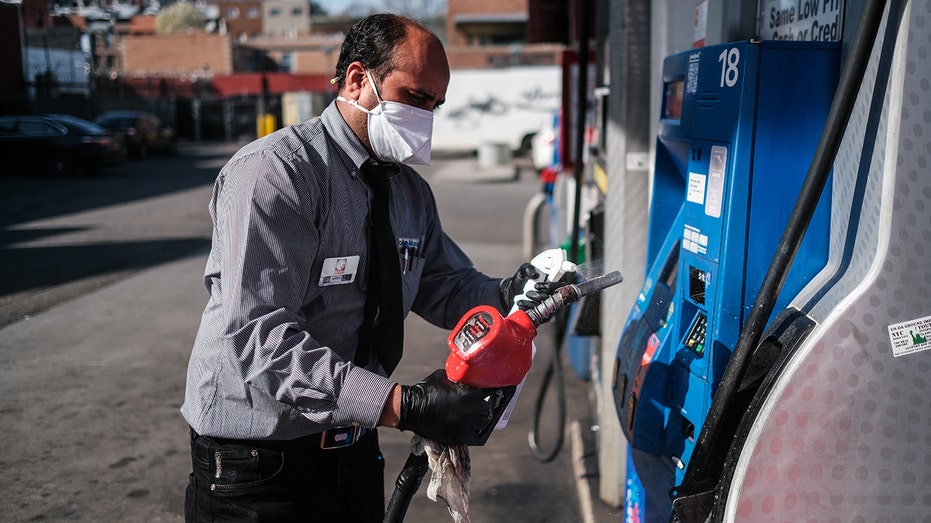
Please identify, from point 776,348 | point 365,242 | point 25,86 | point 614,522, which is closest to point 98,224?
point 614,522

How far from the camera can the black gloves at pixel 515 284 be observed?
2307mm

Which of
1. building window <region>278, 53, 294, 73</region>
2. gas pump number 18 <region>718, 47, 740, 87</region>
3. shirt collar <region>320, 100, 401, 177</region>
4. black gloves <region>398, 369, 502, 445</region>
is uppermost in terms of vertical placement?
building window <region>278, 53, 294, 73</region>

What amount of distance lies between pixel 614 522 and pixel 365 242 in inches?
84.6

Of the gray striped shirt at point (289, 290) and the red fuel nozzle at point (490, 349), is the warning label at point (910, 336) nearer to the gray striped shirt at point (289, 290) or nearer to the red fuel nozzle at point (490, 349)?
the red fuel nozzle at point (490, 349)

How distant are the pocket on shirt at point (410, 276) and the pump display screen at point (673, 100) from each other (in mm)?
842

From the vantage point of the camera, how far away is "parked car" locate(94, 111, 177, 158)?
83.9 ft

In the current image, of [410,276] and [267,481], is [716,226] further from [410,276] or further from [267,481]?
[267,481]

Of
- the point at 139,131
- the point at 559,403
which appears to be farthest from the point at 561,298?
the point at 139,131

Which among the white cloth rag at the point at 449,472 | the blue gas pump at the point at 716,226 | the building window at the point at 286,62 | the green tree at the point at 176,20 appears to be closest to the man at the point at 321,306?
the white cloth rag at the point at 449,472

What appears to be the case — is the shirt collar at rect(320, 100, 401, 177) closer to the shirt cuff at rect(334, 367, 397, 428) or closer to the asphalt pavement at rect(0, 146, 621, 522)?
the shirt cuff at rect(334, 367, 397, 428)

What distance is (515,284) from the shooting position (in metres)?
2.35

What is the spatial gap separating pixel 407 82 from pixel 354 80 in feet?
0.49

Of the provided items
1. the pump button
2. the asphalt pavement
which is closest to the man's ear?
the pump button

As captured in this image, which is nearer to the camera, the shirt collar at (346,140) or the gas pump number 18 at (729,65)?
the gas pump number 18 at (729,65)
